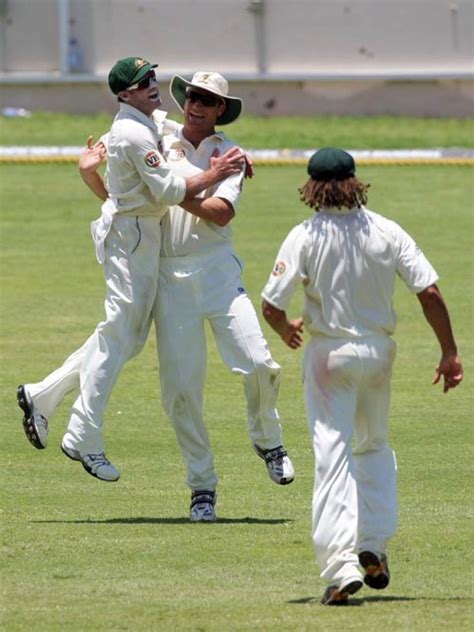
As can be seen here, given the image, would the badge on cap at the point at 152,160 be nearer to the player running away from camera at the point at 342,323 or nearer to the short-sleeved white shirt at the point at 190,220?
the short-sleeved white shirt at the point at 190,220

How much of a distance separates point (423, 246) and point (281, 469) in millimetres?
9317

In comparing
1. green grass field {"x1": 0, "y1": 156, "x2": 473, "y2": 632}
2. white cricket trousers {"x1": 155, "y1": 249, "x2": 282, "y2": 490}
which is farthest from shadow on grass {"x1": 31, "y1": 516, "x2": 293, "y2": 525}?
white cricket trousers {"x1": 155, "y1": 249, "x2": 282, "y2": 490}

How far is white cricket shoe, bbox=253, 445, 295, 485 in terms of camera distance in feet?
29.1

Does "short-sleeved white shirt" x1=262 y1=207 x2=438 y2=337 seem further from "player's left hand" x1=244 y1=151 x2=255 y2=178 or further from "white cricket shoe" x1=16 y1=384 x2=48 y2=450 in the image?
"white cricket shoe" x1=16 y1=384 x2=48 y2=450

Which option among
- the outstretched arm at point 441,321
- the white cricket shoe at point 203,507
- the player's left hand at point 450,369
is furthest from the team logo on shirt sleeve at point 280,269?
the white cricket shoe at point 203,507

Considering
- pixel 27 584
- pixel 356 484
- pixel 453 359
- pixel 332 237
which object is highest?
pixel 332 237

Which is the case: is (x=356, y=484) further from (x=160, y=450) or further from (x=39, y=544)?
(x=160, y=450)

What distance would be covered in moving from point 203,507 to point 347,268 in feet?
7.07

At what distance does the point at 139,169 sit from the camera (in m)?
8.49

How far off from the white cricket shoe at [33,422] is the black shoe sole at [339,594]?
2.67 m

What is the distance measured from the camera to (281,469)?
8.87 metres

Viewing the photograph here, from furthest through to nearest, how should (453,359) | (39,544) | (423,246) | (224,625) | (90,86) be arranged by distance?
(90,86) → (423,246) → (39,544) → (453,359) → (224,625)

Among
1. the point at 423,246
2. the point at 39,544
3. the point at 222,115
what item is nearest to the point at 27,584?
the point at 39,544

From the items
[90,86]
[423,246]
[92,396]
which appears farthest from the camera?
[90,86]
